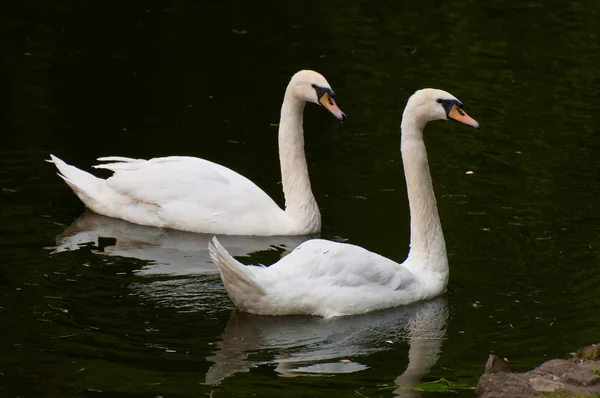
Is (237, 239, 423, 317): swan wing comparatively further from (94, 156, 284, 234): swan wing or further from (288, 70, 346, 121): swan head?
(288, 70, 346, 121): swan head

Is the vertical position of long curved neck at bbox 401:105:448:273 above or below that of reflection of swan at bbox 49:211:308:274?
above

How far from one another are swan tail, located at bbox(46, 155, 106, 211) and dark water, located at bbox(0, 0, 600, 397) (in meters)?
0.20

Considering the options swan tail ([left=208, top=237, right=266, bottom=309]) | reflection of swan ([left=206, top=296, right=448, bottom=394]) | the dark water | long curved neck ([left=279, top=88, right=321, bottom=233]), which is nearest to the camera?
reflection of swan ([left=206, top=296, right=448, bottom=394])

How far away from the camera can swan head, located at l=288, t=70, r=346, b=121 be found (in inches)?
493

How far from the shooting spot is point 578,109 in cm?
1639

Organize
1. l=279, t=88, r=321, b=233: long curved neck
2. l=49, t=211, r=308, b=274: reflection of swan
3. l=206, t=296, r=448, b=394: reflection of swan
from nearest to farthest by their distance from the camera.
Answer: l=206, t=296, r=448, b=394: reflection of swan < l=49, t=211, r=308, b=274: reflection of swan < l=279, t=88, r=321, b=233: long curved neck

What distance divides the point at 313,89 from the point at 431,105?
2.04 m

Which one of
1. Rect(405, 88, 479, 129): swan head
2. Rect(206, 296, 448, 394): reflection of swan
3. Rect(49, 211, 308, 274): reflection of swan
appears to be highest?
Rect(405, 88, 479, 129): swan head

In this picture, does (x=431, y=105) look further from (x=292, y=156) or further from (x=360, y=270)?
(x=292, y=156)

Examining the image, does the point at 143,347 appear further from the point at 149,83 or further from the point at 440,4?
the point at 440,4

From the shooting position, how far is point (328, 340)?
9.55m

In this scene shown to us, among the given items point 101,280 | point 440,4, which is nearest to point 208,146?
point 101,280

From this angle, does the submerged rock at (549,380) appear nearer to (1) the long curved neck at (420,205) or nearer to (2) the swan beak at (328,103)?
(1) the long curved neck at (420,205)

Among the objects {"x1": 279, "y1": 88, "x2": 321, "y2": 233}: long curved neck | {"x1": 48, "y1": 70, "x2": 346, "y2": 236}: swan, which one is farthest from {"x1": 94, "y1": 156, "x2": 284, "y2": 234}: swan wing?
{"x1": 279, "y1": 88, "x2": 321, "y2": 233}: long curved neck
